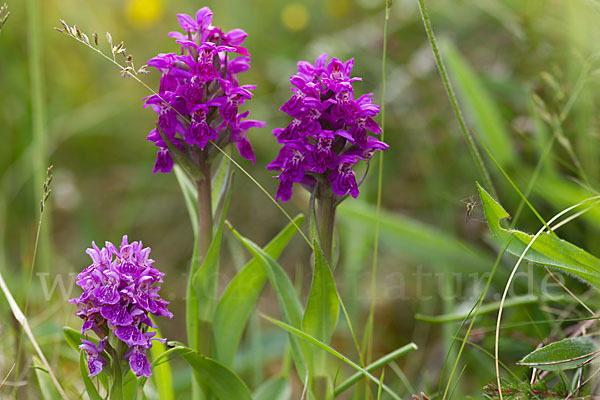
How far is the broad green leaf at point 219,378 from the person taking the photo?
1739 millimetres

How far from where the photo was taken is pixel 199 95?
5.68 feet

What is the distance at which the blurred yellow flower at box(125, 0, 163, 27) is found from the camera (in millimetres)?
4711

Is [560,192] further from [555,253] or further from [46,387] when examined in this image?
[46,387]

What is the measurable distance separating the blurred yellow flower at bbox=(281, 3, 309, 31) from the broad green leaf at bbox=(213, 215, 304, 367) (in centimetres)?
311

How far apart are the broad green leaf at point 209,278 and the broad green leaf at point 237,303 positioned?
0.03 metres

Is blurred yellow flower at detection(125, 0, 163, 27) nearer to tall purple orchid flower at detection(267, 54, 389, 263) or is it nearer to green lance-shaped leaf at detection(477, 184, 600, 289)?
tall purple orchid flower at detection(267, 54, 389, 263)

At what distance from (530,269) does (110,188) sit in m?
3.04

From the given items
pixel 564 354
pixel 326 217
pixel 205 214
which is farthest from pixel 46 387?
pixel 564 354

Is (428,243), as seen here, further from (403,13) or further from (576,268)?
(403,13)

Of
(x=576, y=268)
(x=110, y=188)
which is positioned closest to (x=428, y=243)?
(x=576, y=268)

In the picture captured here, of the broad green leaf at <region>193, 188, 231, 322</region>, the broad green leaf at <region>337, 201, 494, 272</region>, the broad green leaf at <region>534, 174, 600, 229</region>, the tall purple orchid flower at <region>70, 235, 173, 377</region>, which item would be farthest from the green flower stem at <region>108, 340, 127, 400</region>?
the broad green leaf at <region>534, 174, 600, 229</region>

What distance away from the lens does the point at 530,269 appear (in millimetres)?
2338

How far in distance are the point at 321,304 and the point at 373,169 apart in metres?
2.01

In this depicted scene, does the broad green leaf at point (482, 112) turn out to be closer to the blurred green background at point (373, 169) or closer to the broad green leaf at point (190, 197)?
the blurred green background at point (373, 169)
